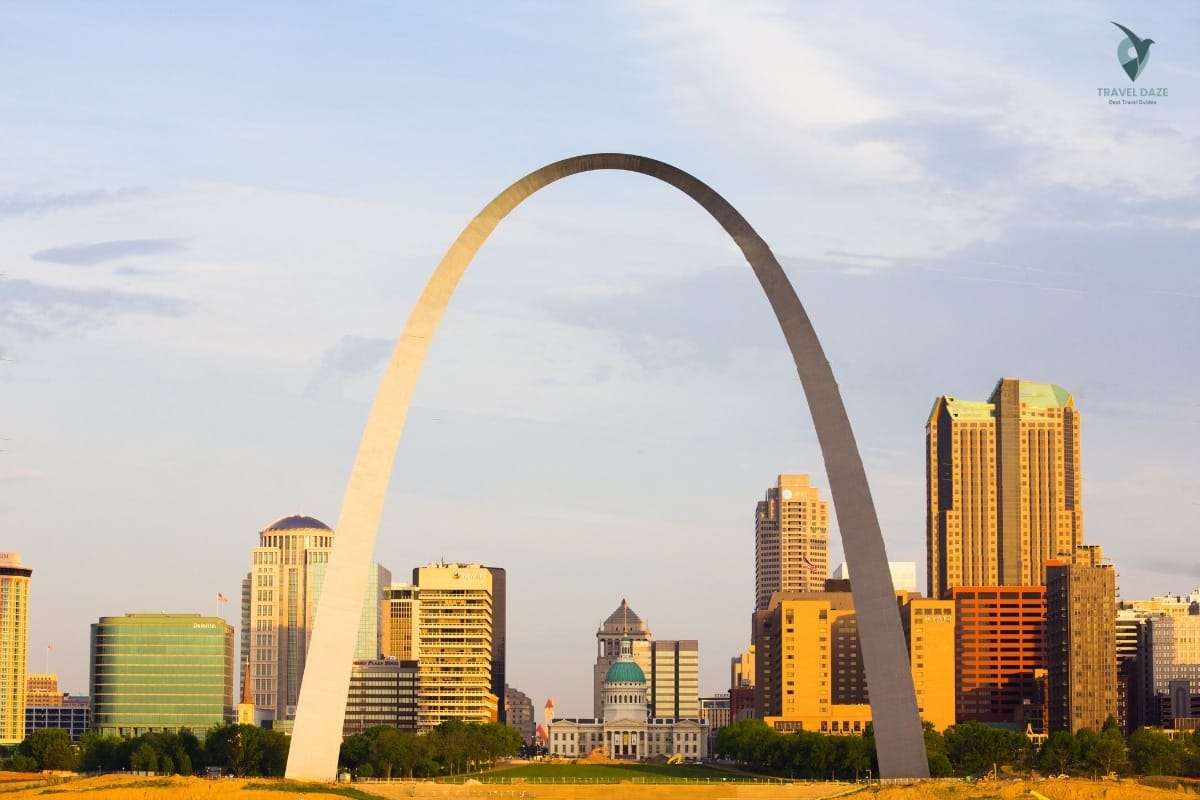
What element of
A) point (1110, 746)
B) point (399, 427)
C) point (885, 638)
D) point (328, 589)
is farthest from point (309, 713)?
point (1110, 746)

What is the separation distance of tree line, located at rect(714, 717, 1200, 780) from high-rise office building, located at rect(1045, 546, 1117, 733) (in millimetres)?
59295

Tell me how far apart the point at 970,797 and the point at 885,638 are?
7071 mm

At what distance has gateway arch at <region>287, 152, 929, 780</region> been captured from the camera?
216ft

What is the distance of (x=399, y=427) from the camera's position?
68.7 meters

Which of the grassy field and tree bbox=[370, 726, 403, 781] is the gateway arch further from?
tree bbox=[370, 726, 403, 781]

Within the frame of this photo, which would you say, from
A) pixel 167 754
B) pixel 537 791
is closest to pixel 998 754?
pixel 537 791

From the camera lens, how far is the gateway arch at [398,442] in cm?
6575

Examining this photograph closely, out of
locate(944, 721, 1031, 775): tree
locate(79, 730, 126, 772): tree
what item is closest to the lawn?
locate(944, 721, 1031, 775): tree

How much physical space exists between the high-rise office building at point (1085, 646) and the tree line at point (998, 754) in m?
59.3

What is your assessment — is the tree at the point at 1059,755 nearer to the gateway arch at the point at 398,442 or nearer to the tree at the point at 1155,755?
the tree at the point at 1155,755

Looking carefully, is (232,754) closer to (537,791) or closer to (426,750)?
(426,750)

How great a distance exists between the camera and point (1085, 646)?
613 feet

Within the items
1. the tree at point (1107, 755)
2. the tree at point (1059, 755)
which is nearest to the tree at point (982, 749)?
the tree at point (1059, 755)

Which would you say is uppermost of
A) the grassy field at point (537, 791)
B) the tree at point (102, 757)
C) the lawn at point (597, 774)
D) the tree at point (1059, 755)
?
the grassy field at point (537, 791)
